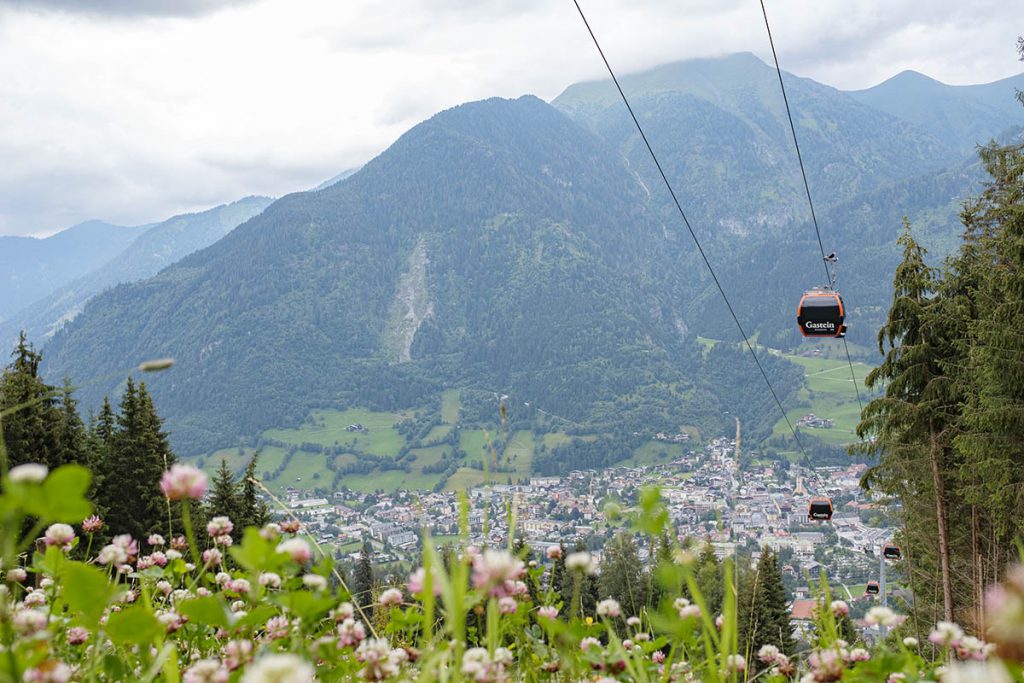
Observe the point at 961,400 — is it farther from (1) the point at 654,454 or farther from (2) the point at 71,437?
(1) the point at 654,454

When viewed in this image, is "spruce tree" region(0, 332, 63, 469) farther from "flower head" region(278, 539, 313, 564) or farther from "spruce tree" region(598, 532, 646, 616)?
"flower head" region(278, 539, 313, 564)

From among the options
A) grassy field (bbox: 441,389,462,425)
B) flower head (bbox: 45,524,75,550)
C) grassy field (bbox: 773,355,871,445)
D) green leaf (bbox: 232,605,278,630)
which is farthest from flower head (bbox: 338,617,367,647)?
grassy field (bbox: 441,389,462,425)

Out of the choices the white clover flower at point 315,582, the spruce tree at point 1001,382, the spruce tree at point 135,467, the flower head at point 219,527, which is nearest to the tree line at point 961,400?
the spruce tree at point 1001,382

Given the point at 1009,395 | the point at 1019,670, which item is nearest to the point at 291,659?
the point at 1019,670

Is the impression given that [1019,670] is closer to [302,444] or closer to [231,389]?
[302,444]

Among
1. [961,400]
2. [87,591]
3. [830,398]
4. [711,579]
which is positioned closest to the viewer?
[87,591]

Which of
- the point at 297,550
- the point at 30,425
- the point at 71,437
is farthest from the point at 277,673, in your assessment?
the point at 71,437
